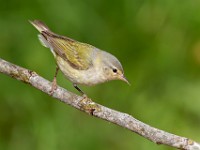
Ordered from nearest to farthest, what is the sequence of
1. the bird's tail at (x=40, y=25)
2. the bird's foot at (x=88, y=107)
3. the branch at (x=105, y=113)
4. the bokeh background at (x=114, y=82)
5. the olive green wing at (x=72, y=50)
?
the branch at (x=105, y=113), the bird's foot at (x=88, y=107), the olive green wing at (x=72, y=50), the bird's tail at (x=40, y=25), the bokeh background at (x=114, y=82)

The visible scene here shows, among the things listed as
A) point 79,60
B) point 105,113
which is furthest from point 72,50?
point 105,113

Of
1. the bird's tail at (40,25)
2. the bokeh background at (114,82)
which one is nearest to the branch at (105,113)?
the bird's tail at (40,25)

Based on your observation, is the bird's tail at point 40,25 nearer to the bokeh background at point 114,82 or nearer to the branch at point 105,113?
the bokeh background at point 114,82

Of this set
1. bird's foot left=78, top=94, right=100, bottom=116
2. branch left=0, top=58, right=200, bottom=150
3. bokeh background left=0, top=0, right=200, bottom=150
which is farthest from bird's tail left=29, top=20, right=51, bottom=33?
bird's foot left=78, top=94, right=100, bottom=116

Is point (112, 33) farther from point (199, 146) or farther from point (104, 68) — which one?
point (199, 146)

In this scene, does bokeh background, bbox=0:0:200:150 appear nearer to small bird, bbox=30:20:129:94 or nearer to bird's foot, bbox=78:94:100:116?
small bird, bbox=30:20:129:94

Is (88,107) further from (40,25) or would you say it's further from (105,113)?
(40,25)

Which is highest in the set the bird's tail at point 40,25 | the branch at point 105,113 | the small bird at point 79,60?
the bird's tail at point 40,25
